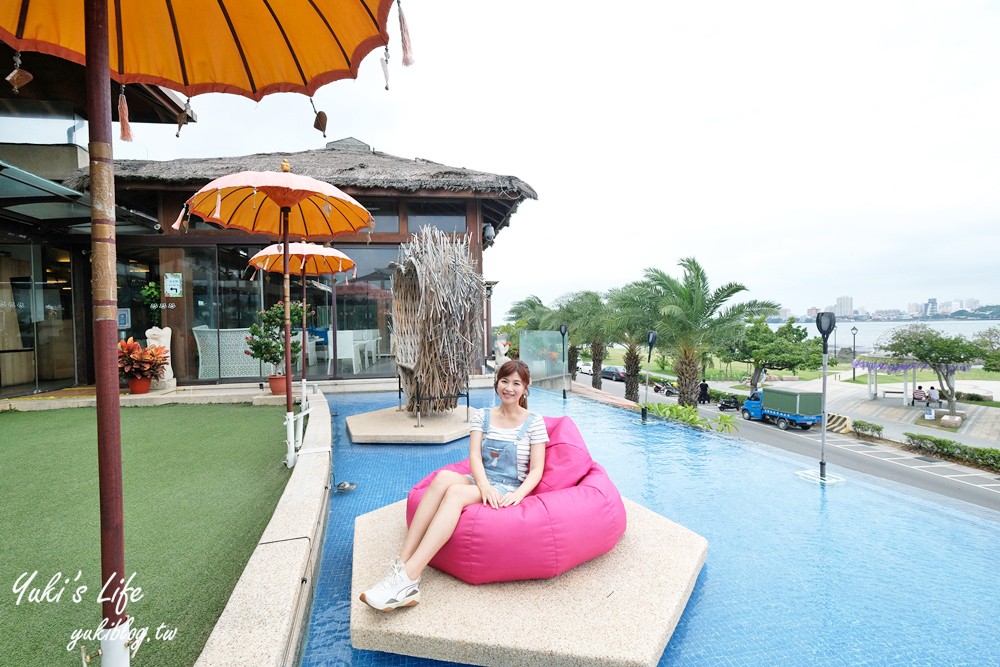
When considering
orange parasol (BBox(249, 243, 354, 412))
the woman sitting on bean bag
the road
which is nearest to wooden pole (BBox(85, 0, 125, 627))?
the woman sitting on bean bag

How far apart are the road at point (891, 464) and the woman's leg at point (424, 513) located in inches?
418

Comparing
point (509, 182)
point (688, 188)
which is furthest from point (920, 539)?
point (688, 188)

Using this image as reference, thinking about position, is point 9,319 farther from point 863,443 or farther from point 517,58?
point 863,443

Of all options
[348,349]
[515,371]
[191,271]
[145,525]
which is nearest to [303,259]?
[348,349]

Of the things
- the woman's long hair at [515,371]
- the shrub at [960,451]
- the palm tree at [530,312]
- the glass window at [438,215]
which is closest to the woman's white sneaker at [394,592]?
the woman's long hair at [515,371]

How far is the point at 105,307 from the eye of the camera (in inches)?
47.6

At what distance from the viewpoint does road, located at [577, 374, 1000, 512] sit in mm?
12852

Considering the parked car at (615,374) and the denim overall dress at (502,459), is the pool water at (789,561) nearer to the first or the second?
the denim overall dress at (502,459)

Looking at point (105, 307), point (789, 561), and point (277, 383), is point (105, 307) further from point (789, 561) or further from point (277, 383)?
point (277, 383)

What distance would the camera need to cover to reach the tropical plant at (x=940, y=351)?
1020 inches

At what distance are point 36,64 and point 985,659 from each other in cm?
1493

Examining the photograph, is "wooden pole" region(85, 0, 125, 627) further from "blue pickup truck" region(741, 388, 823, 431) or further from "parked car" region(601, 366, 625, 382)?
"parked car" region(601, 366, 625, 382)

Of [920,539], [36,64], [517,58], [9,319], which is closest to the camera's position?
[920,539]

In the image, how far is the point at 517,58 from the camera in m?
14.5
